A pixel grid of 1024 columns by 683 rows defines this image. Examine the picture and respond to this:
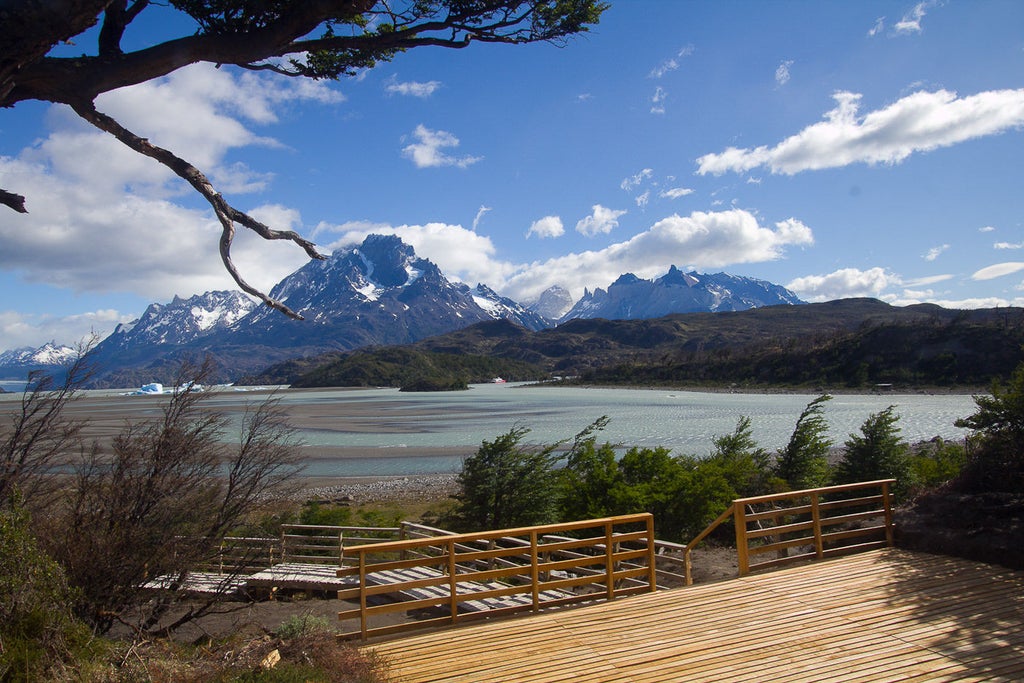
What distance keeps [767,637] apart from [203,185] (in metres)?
5.95

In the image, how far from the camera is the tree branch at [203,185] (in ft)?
15.3

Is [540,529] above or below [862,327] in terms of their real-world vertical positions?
below

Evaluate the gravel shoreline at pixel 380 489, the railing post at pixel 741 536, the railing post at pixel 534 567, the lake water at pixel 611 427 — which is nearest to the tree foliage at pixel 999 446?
the railing post at pixel 741 536

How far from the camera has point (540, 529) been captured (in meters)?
6.86

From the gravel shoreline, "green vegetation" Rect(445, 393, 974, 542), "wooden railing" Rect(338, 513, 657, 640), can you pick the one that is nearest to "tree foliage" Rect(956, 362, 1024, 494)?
"wooden railing" Rect(338, 513, 657, 640)

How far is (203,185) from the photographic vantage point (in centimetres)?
481

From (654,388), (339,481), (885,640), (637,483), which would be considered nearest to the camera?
(885,640)

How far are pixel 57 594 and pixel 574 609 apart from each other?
456cm

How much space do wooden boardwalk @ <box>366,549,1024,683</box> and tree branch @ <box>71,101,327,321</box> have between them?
3.37 metres

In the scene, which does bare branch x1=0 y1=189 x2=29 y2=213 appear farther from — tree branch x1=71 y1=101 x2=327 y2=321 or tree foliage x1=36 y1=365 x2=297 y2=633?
tree foliage x1=36 y1=365 x2=297 y2=633

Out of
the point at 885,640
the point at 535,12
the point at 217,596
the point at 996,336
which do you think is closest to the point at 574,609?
the point at 885,640

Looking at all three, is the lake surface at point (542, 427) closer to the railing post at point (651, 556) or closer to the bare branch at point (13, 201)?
the railing post at point (651, 556)

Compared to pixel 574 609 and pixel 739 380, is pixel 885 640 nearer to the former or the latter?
pixel 574 609

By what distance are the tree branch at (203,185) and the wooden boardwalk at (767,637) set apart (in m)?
3.37
